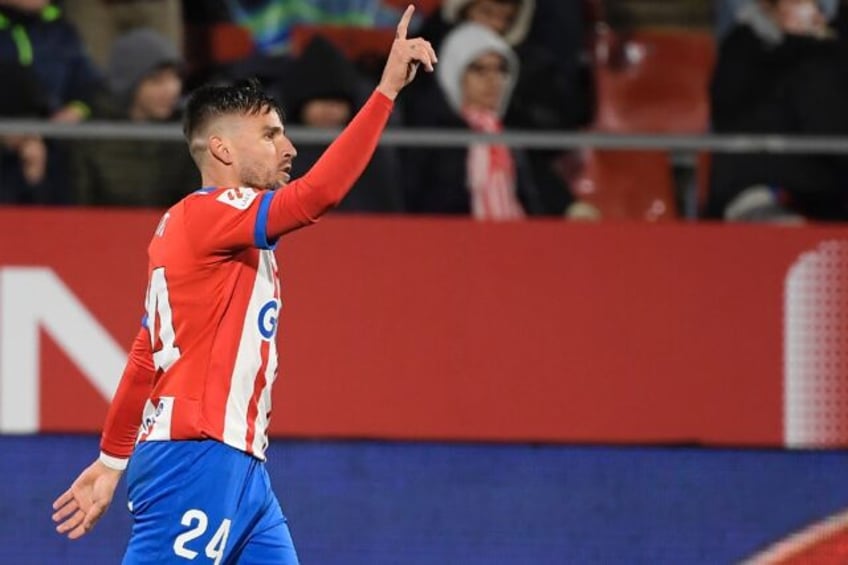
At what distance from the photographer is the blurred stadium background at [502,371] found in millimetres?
7562

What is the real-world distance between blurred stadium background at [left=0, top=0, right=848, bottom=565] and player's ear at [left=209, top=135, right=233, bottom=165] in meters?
2.45

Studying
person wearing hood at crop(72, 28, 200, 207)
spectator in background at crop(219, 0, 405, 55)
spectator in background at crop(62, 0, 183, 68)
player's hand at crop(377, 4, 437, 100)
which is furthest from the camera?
spectator in background at crop(219, 0, 405, 55)

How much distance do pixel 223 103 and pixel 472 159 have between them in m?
2.78

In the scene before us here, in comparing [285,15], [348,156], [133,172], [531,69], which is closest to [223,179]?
[348,156]

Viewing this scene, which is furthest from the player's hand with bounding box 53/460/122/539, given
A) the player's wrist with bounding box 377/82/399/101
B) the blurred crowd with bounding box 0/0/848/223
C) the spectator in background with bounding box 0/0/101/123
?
the spectator in background with bounding box 0/0/101/123

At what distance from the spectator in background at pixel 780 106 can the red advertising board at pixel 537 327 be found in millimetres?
267

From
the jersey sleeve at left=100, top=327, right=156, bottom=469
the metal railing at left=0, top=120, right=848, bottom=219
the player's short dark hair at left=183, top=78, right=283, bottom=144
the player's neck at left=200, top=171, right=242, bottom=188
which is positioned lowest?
the jersey sleeve at left=100, top=327, right=156, bottom=469

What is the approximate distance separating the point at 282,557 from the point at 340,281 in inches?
106

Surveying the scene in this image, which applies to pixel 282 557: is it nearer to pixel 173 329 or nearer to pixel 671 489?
pixel 173 329

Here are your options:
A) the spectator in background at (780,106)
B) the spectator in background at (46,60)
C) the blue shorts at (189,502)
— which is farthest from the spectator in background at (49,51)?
the blue shorts at (189,502)

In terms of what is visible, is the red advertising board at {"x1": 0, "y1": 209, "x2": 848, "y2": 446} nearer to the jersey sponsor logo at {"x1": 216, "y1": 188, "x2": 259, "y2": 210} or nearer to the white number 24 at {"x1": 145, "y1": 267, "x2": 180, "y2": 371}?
the white number 24 at {"x1": 145, "y1": 267, "x2": 180, "y2": 371}

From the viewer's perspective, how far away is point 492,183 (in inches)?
305

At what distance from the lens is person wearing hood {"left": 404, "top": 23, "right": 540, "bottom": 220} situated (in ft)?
25.3

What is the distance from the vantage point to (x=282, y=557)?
5.12m
